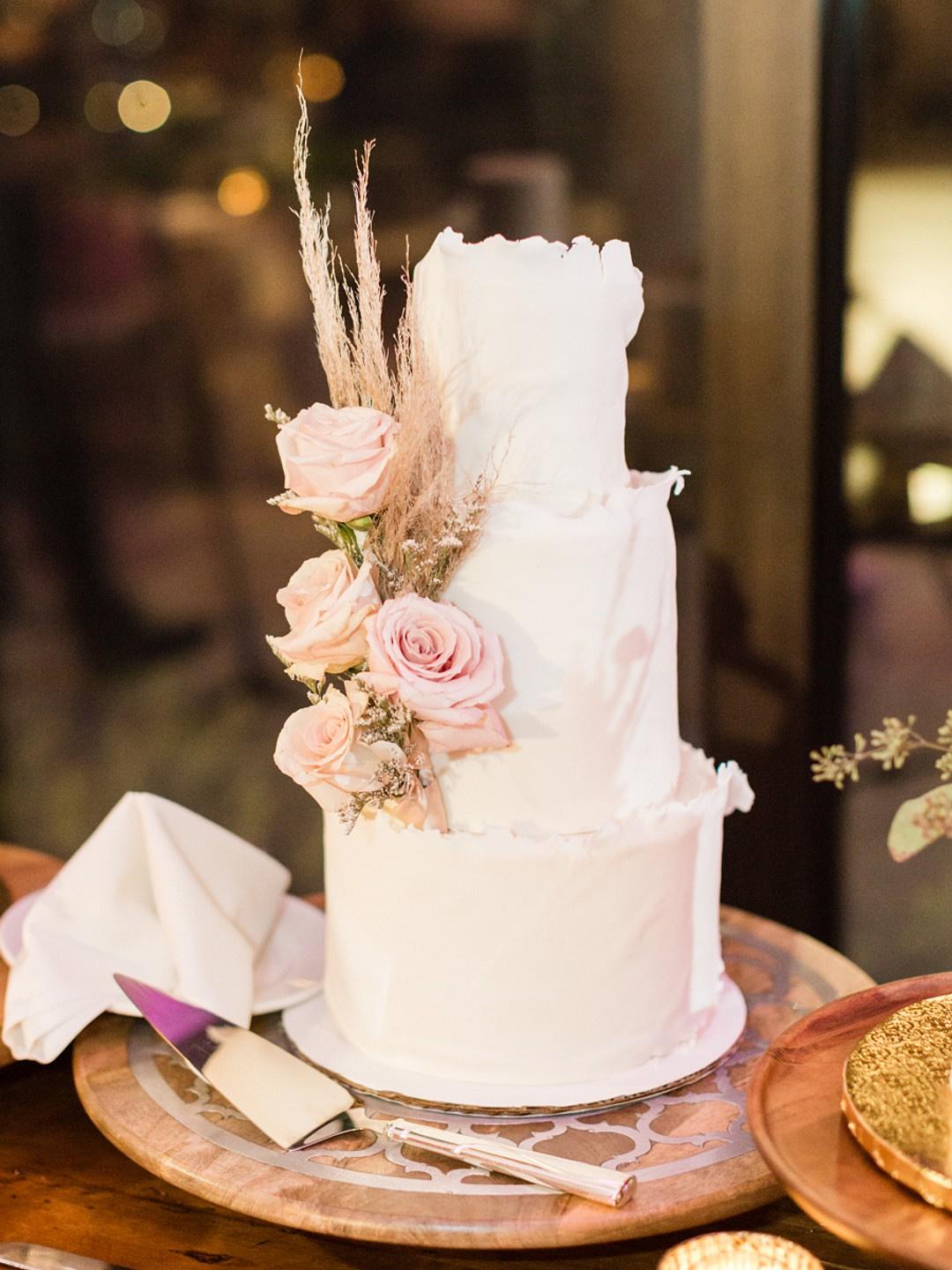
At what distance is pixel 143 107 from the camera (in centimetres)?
245

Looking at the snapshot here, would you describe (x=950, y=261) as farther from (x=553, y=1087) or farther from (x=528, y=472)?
(x=553, y=1087)

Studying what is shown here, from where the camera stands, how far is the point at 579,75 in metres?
2.23

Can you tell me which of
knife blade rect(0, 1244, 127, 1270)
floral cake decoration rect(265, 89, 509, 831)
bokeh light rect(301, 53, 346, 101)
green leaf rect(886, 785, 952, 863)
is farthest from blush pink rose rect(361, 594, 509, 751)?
bokeh light rect(301, 53, 346, 101)

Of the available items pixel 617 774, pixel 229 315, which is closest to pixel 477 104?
pixel 229 315

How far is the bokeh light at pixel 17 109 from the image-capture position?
2486mm

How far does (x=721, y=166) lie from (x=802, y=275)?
8.7 inches

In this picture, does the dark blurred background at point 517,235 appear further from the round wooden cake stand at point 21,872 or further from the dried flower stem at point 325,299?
the dried flower stem at point 325,299

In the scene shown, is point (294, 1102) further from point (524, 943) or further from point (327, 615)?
point (327, 615)

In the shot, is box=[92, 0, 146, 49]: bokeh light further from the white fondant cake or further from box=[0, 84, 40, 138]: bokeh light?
the white fondant cake

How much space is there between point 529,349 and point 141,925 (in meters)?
0.67

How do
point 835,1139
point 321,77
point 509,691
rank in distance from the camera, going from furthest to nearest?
point 321,77, point 509,691, point 835,1139

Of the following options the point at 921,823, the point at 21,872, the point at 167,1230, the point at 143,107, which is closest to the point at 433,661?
the point at 921,823

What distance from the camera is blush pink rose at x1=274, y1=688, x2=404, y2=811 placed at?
104cm

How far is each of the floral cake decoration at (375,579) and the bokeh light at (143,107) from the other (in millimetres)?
1557
